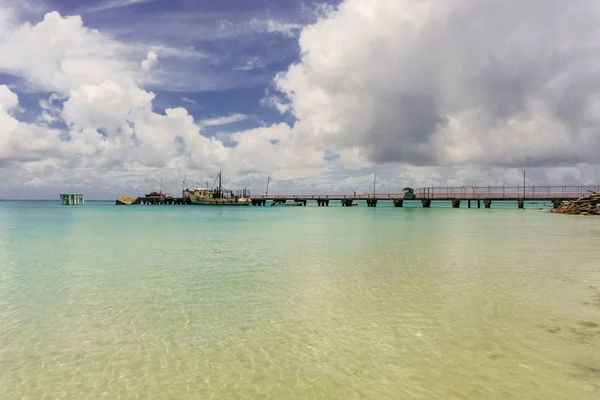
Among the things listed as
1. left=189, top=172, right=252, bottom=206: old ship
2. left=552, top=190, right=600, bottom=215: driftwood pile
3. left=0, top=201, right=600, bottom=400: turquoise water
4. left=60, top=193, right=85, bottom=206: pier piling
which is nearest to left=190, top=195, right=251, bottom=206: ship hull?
left=189, top=172, right=252, bottom=206: old ship

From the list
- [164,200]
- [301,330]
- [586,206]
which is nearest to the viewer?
[301,330]

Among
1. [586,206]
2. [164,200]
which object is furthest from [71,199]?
[586,206]

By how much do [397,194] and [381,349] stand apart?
327 feet

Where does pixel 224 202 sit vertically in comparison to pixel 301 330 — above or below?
above

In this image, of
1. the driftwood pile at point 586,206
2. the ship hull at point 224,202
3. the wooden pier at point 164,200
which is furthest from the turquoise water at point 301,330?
the wooden pier at point 164,200

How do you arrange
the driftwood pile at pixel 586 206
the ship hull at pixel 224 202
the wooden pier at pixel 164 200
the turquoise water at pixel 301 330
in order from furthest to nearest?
the wooden pier at pixel 164 200
the ship hull at pixel 224 202
the driftwood pile at pixel 586 206
the turquoise water at pixel 301 330

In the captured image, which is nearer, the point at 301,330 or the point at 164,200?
the point at 301,330

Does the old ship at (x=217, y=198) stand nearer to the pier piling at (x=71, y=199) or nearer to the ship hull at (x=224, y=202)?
the ship hull at (x=224, y=202)

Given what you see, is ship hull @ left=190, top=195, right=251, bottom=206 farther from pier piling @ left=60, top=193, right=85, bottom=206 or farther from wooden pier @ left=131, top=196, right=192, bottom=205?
pier piling @ left=60, top=193, right=85, bottom=206

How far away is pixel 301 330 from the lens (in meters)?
7.82

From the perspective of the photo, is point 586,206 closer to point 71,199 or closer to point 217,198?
point 217,198

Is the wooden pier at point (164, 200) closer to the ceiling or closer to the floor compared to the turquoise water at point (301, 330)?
closer to the ceiling

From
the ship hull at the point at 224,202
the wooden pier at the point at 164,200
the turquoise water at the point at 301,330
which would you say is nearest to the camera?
the turquoise water at the point at 301,330

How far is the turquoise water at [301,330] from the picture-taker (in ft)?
18.1
